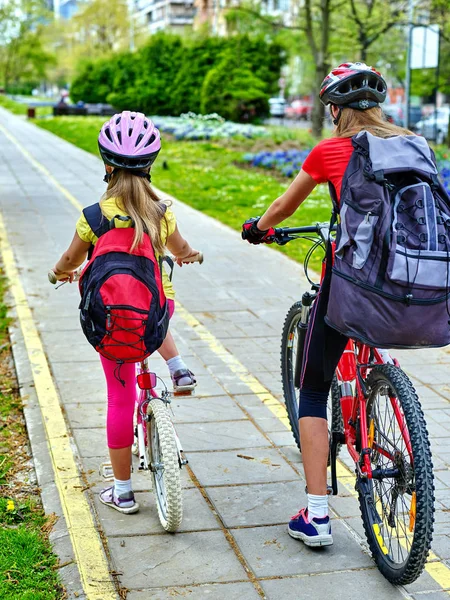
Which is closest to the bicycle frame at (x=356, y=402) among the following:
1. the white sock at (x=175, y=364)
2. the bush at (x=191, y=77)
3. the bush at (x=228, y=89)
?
the white sock at (x=175, y=364)

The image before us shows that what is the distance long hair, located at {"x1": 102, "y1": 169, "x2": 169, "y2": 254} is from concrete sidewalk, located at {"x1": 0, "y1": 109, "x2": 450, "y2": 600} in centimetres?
126

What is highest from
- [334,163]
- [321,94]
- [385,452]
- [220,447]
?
[321,94]

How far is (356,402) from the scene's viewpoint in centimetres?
392

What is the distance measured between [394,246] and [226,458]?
79.1 inches

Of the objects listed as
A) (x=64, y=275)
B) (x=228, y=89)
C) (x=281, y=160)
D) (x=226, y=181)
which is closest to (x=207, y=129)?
(x=228, y=89)

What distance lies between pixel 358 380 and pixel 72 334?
12.3 feet

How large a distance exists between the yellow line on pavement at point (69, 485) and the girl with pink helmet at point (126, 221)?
0.23 metres

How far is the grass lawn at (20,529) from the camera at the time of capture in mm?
3521

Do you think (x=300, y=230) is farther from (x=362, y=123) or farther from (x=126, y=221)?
(x=126, y=221)

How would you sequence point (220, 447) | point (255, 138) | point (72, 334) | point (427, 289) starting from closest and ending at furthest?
1. point (427, 289)
2. point (220, 447)
3. point (72, 334)
4. point (255, 138)

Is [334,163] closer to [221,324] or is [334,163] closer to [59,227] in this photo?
[221,324]

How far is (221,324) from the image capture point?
7.59 m

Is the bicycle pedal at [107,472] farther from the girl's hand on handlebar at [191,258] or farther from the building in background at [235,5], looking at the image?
the building in background at [235,5]

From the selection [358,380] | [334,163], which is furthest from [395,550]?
[334,163]
